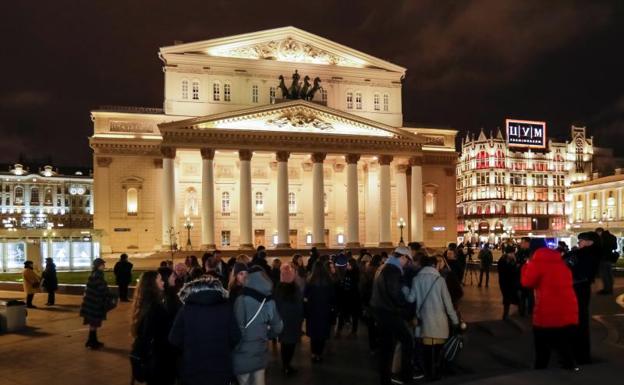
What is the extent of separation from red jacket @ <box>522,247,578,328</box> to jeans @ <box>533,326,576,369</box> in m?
0.12

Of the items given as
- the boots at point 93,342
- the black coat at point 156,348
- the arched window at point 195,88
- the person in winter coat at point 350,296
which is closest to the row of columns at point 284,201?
the arched window at point 195,88

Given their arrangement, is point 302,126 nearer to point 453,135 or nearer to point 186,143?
point 186,143

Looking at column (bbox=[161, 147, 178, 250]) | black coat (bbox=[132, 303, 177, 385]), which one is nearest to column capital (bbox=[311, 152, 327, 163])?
column (bbox=[161, 147, 178, 250])

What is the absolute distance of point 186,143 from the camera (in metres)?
50.2

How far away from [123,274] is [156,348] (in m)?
18.2

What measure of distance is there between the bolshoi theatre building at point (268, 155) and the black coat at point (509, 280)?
3562cm

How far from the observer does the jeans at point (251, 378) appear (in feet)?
23.5

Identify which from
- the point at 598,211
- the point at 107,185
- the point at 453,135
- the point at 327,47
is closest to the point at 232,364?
the point at 107,185

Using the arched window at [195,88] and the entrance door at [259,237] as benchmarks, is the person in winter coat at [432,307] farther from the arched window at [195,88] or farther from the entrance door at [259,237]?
the entrance door at [259,237]

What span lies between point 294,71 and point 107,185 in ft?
67.6

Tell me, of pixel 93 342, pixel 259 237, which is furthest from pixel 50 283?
pixel 259 237

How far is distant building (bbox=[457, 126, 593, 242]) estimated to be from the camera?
11312 cm

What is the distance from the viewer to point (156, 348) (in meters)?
7.39

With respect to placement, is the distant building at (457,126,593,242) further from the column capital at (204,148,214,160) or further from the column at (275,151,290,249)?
the column capital at (204,148,214,160)
